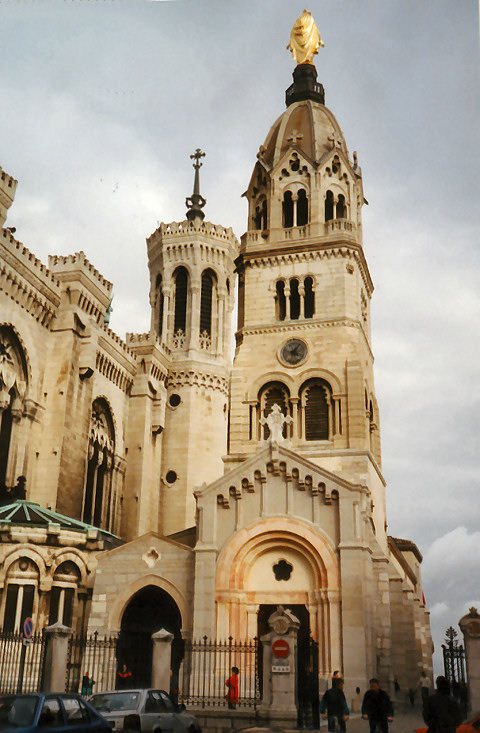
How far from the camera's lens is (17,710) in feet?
42.1

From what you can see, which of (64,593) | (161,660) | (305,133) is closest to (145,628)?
(64,593)

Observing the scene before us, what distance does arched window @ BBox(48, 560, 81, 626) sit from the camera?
28000mm

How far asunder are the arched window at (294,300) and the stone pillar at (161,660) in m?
21.8

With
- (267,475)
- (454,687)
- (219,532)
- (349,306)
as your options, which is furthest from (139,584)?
(349,306)

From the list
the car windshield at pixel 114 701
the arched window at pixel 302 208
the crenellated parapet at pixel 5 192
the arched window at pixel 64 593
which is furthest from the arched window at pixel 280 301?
the car windshield at pixel 114 701

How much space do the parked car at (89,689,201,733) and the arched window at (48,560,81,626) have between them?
37.5ft

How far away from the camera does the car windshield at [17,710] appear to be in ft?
41.1

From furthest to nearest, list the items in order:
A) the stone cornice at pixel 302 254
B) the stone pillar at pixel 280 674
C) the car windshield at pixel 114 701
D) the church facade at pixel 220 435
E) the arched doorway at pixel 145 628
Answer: the stone cornice at pixel 302 254, the arched doorway at pixel 145 628, the church facade at pixel 220 435, the stone pillar at pixel 280 674, the car windshield at pixel 114 701

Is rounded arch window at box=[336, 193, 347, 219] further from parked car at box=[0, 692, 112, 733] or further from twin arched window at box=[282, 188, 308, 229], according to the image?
parked car at box=[0, 692, 112, 733]

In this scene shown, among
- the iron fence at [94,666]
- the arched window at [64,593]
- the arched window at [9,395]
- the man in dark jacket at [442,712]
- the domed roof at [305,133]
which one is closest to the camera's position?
the man in dark jacket at [442,712]

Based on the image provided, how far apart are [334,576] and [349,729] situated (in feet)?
23.8

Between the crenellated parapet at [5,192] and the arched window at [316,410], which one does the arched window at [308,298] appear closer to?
the arched window at [316,410]

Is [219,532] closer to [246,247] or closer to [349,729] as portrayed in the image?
[349,729]

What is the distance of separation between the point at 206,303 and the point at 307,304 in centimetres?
887
